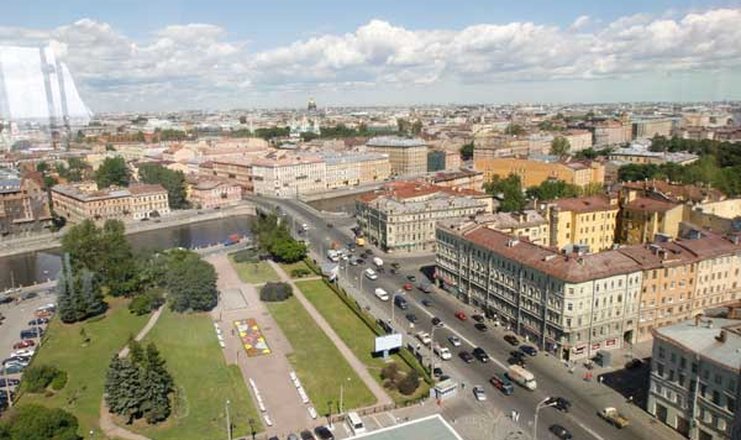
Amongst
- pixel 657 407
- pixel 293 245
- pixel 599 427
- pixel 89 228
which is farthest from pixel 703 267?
pixel 89 228

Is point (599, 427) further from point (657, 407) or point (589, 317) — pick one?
point (589, 317)

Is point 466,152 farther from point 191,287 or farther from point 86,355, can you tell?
point 86,355

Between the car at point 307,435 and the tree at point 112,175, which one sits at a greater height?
the tree at point 112,175

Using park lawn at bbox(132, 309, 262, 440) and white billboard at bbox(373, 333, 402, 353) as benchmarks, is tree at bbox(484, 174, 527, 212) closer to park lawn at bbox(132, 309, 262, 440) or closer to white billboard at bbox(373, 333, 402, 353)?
white billboard at bbox(373, 333, 402, 353)

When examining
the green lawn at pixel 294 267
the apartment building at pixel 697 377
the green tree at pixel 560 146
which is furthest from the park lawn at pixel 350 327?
the green tree at pixel 560 146

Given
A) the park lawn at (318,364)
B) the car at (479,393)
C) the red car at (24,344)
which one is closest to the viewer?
the car at (479,393)

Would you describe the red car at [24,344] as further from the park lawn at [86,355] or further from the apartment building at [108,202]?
the apartment building at [108,202]

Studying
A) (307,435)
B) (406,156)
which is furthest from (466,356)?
(406,156)
